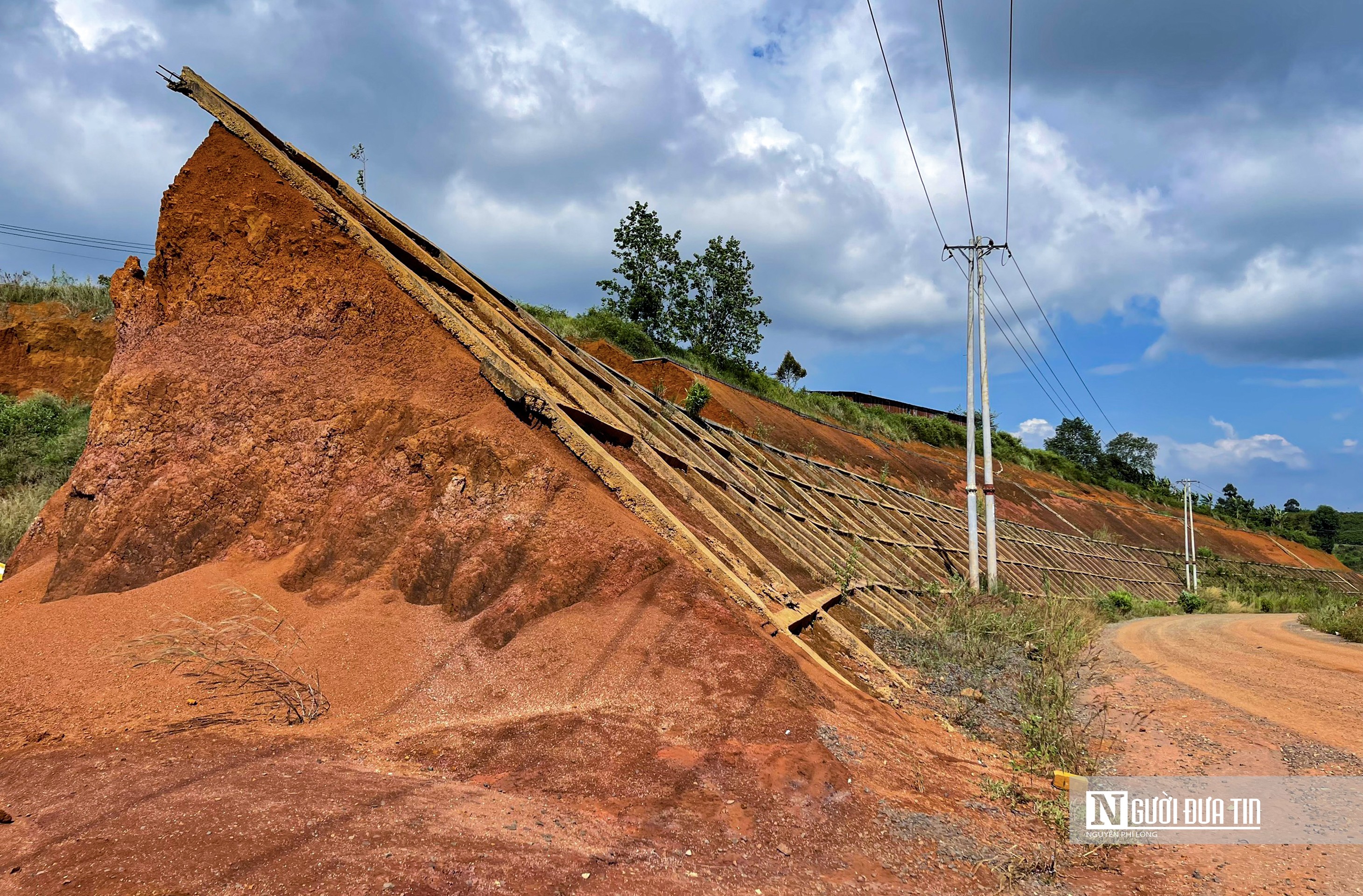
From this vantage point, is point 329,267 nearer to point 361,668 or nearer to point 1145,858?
point 361,668

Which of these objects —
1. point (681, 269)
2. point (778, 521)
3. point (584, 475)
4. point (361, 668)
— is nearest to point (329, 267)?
point (584, 475)

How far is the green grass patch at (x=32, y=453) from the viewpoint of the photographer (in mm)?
13242

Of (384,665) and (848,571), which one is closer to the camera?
(384,665)

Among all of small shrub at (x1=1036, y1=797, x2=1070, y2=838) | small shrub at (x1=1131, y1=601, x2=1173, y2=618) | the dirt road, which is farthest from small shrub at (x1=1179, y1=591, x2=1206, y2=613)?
small shrub at (x1=1036, y1=797, x2=1070, y2=838)

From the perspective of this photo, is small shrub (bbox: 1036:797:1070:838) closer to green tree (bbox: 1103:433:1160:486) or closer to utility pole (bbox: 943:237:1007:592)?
utility pole (bbox: 943:237:1007:592)

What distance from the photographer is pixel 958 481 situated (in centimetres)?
3975

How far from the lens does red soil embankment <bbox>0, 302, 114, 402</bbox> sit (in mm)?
23719

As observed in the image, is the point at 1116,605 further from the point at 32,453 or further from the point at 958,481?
the point at 32,453

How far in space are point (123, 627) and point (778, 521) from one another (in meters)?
8.07

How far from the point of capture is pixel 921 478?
35875mm

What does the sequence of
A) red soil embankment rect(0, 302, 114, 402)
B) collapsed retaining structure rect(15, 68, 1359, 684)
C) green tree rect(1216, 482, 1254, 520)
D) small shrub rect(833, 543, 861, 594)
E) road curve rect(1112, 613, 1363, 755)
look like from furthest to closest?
green tree rect(1216, 482, 1254, 520) → red soil embankment rect(0, 302, 114, 402) → small shrub rect(833, 543, 861, 594) → road curve rect(1112, 613, 1363, 755) → collapsed retaining structure rect(15, 68, 1359, 684)

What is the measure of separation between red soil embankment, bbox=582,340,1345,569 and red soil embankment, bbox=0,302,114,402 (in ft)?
54.2

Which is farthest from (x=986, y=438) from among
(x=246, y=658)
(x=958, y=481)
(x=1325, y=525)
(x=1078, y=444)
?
(x=1325, y=525)

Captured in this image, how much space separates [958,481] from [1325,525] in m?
77.5
